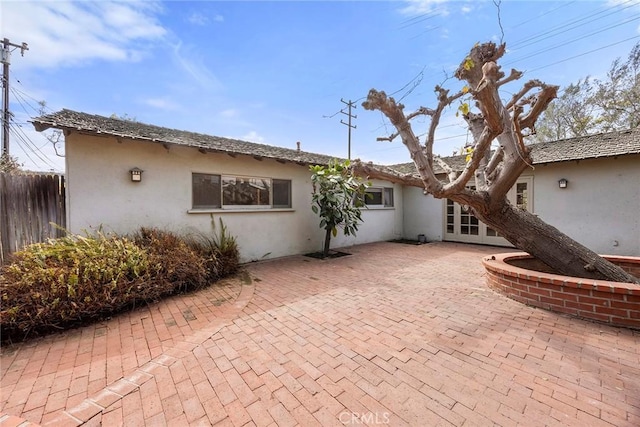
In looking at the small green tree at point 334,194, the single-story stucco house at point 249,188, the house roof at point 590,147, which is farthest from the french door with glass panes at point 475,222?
the small green tree at point 334,194

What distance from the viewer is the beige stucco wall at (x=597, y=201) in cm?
725

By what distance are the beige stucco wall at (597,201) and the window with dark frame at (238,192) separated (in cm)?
875

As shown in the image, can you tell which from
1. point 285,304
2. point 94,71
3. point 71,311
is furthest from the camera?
point 94,71

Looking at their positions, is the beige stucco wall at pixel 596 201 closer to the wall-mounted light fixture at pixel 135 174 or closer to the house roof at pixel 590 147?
the house roof at pixel 590 147

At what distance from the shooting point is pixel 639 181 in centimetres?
710

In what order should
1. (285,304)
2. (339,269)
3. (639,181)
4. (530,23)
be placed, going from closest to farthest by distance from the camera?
(285,304) < (530,23) < (339,269) < (639,181)

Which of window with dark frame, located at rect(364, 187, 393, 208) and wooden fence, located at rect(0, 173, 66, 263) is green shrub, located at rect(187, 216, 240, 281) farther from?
window with dark frame, located at rect(364, 187, 393, 208)

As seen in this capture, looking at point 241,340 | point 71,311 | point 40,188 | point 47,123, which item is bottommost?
point 241,340

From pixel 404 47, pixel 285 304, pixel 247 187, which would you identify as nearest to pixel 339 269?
pixel 285 304

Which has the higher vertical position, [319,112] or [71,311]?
[319,112]

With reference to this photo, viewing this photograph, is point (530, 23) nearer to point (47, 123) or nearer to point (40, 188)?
point (47, 123)

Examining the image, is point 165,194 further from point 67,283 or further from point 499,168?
point 499,168

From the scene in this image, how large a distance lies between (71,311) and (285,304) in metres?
2.86

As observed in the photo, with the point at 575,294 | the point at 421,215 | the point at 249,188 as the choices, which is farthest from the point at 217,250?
the point at 421,215
